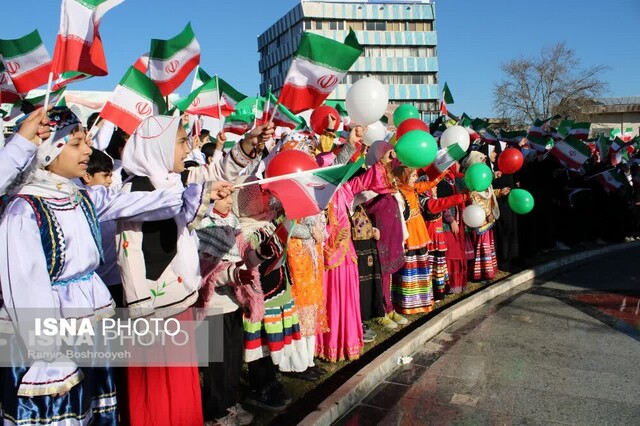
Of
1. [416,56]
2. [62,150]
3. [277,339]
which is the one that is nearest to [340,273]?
[277,339]

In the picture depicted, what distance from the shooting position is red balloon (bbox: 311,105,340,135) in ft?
17.2

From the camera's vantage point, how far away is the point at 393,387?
4699 mm

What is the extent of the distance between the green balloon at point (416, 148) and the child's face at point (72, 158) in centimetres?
305

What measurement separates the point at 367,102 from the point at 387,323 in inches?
104

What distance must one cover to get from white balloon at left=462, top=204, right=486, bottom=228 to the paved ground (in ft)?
3.73

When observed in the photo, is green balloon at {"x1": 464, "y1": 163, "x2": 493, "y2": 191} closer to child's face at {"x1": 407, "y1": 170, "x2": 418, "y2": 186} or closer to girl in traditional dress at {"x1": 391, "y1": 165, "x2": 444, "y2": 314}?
girl in traditional dress at {"x1": 391, "y1": 165, "x2": 444, "y2": 314}

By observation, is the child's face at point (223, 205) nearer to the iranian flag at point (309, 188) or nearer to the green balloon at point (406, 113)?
the iranian flag at point (309, 188)

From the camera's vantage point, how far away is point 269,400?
4.09 meters

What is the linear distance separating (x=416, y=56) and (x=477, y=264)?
2943 inches

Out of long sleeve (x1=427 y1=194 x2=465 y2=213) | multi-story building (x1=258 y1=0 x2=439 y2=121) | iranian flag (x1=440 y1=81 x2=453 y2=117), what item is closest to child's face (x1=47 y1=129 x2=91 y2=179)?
long sleeve (x1=427 y1=194 x2=465 y2=213)

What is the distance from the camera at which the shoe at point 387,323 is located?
20.5 feet

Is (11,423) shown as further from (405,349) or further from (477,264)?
(477,264)

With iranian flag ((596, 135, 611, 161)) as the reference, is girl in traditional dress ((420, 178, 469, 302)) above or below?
below

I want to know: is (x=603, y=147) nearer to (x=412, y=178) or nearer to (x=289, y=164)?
(x=412, y=178)
